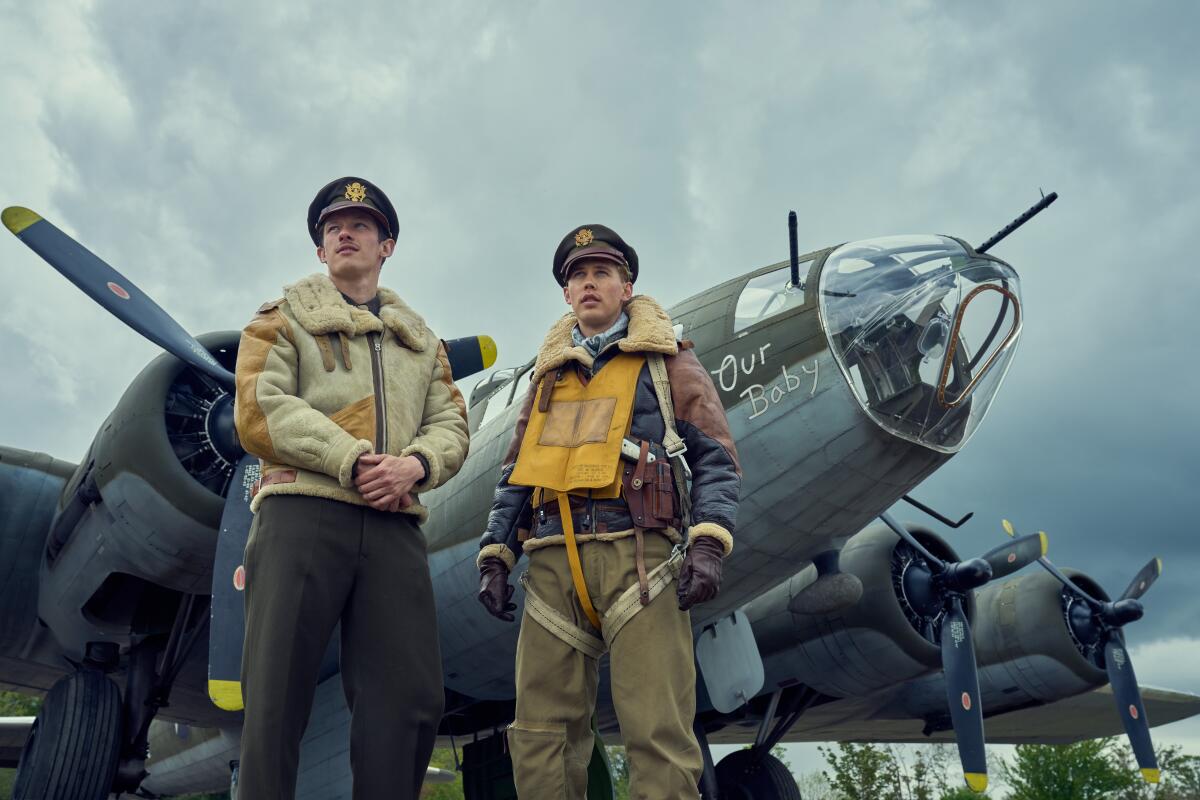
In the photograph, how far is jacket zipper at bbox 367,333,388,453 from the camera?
3123 mm

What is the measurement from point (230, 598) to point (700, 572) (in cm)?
336

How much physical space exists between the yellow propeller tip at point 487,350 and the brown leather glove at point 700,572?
3395mm

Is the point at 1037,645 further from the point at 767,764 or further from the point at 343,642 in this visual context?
the point at 343,642

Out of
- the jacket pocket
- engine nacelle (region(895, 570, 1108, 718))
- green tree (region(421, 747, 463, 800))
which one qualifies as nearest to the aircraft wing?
engine nacelle (region(895, 570, 1108, 718))

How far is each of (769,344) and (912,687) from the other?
27.6 feet

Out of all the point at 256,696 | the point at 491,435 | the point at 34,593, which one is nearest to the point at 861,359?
the point at 491,435

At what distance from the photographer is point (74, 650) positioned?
7762 millimetres

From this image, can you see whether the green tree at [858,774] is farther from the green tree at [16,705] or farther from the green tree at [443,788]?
the green tree at [16,705]

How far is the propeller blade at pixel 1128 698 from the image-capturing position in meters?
Answer: 11.1

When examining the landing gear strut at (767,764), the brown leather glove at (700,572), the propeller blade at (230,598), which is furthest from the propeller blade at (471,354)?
the landing gear strut at (767,764)

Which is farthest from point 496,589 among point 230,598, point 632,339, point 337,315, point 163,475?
point 163,475

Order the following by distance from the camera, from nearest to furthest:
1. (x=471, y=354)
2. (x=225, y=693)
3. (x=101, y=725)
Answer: (x=225, y=693)
(x=471, y=354)
(x=101, y=725)

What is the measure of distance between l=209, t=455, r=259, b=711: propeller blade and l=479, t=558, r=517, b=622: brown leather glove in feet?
5.99

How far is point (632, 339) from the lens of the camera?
3354 millimetres
